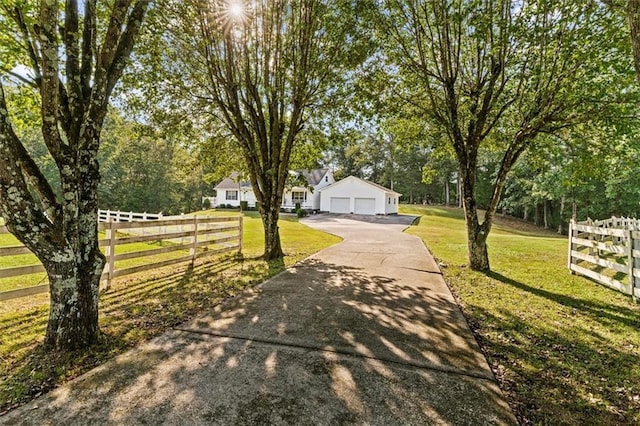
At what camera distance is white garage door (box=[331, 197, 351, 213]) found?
36.5 meters

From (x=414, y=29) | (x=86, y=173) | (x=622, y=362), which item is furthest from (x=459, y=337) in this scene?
(x=414, y=29)

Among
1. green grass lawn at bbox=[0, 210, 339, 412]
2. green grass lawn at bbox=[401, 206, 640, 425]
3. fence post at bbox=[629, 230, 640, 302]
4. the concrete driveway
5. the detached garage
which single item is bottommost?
green grass lawn at bbox=[401, 206, 640, 425]

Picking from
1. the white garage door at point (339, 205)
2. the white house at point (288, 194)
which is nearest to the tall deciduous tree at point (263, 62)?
the white house at point (288, 194)

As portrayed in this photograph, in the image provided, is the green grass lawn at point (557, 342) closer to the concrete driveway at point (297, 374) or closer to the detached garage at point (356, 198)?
the concrete driveway at point (297, 374)

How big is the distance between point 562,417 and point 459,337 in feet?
5.01

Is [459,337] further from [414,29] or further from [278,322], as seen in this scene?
[414,29]

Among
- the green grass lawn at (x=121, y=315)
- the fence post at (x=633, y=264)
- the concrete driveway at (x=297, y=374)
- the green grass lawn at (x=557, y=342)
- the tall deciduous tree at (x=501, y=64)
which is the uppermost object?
the tall deciduous tree at (x=501, y=64)

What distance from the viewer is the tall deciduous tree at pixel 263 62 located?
7858 millimetres

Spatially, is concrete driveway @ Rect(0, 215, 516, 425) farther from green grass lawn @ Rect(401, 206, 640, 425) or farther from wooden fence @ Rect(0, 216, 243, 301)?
wooden fence @ Rect(0, 216, 243, 301)

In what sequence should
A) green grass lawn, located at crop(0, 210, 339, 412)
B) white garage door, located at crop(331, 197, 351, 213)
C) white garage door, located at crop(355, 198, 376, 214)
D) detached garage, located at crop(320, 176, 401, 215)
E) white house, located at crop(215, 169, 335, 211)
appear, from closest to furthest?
green grass lawn, located at crop(0, 210, 339, 412) < detached garage, located at crop(320, 176, 401, 215) < white garage door, located at crop(355, 198, 376, 214) < white garage door, located at crop(331, 197, 351, 213) < white house, located at crop(215, 169, 335, 211)

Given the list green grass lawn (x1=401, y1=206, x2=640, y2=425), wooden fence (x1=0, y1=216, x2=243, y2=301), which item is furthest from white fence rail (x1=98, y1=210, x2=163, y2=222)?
green grass lawn (x1=401, y1=206, x2=640, y2=425)

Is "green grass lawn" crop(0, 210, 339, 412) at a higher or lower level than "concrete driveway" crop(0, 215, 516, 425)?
higher

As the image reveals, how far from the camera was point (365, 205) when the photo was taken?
35906mm

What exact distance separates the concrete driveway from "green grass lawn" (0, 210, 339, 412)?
0.27 metres
